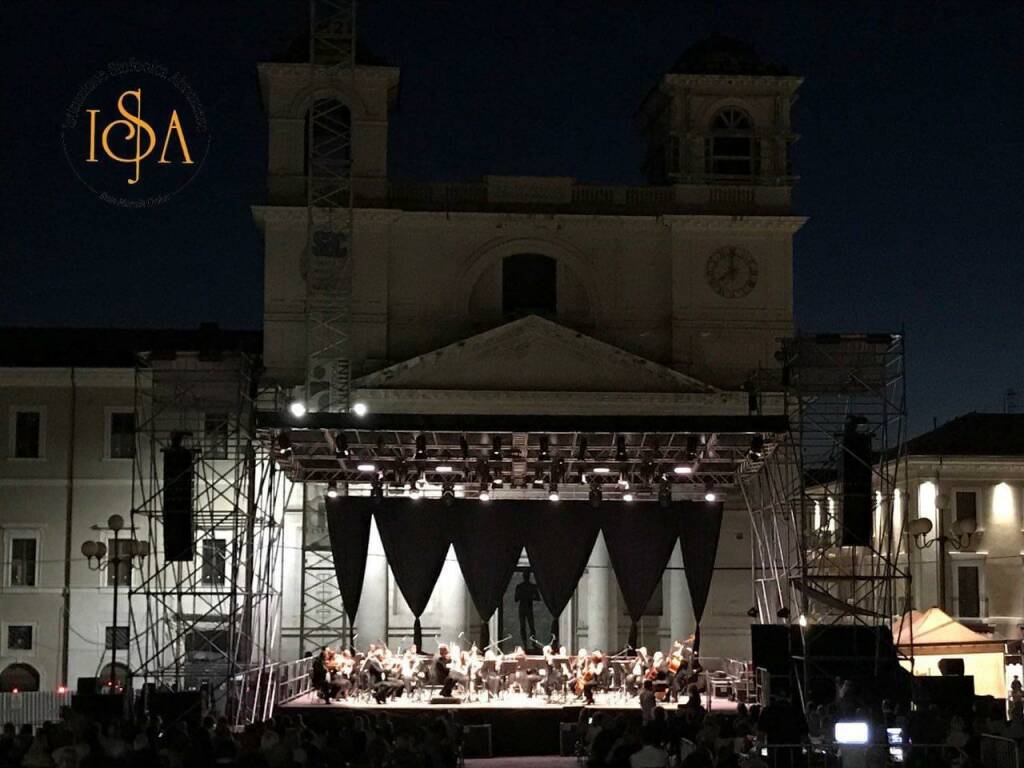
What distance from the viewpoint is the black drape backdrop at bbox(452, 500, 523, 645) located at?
33.0 metres

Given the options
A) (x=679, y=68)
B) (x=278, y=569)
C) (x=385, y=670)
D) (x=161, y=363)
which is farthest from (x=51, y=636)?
(x=679, y=68)

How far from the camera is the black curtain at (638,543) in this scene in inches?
1304

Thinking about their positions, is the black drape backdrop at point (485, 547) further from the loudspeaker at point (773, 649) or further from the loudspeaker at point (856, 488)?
the loudspeaker at point (856, 488)

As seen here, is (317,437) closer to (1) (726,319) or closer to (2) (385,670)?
(2) (385,670)

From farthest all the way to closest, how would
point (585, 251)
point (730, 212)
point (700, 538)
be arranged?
point (585, 251) < point (730, 212) < point (700, 538)

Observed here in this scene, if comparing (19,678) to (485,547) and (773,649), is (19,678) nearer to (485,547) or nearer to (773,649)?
(485,547)

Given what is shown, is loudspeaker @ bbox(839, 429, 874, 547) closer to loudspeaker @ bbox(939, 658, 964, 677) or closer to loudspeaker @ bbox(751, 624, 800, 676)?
loudspeaker @ bbox(751, 624, 800, 676)

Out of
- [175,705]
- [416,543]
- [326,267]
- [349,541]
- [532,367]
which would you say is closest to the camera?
[175,705]

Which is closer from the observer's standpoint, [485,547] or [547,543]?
[485,547]

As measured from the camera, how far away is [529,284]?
40.9 m

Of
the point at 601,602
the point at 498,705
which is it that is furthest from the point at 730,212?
the point at 498,705

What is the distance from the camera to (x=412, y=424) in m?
27.5

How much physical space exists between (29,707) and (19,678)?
44.0ft

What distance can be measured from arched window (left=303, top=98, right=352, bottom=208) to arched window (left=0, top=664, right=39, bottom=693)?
42.8ft
